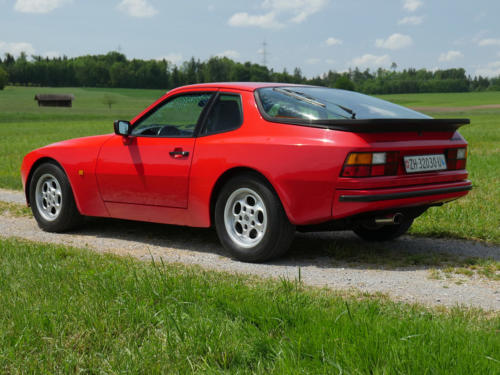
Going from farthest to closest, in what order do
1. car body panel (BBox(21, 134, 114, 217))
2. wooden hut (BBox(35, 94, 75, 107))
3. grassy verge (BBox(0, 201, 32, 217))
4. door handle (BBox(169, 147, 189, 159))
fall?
wooden hut (BBox(35, 94, 75, 107))
grassy verge (BBox(0, 201, 32, 217))
car body panel (BBox(21, 134, 114, 217))
door handle (BBox(169, 147, 189, 159))

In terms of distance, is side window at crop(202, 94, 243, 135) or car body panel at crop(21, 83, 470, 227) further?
side window at crop(202, 94, 243, 135)

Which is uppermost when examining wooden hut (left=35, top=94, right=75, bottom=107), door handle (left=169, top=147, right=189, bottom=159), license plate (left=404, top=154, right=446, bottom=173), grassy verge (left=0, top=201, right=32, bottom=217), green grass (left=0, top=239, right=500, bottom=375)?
wooden hut (left=35, top=94, right=75, bottom=107)

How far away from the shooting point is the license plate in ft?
16.9

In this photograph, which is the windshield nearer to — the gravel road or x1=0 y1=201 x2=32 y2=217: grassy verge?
the gravel road

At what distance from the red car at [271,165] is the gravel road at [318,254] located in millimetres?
273

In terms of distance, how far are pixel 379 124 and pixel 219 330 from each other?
2.31 m

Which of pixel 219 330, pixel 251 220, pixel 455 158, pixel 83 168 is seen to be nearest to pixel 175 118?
pixel 83 168

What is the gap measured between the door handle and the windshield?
864 mm

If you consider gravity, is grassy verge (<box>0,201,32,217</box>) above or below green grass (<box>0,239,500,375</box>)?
below

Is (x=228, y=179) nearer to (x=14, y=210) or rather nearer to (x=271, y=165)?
(x=271, y=165)

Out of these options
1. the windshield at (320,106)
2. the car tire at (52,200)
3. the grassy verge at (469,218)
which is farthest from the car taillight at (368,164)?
the car tire at (52,200)

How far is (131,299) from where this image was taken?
3730 millimetres

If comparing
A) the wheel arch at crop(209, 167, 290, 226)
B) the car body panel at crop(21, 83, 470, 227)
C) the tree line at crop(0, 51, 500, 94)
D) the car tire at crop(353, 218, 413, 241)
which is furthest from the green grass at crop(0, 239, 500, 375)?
the tree line at crop(0, 51, 500, 94)

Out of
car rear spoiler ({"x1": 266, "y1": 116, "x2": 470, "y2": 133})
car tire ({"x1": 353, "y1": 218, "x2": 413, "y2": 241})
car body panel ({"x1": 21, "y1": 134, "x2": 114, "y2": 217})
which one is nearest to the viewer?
car rear spoiler ({"x1": 266, "y1": 116, "x2": 470, "y2": 133})
